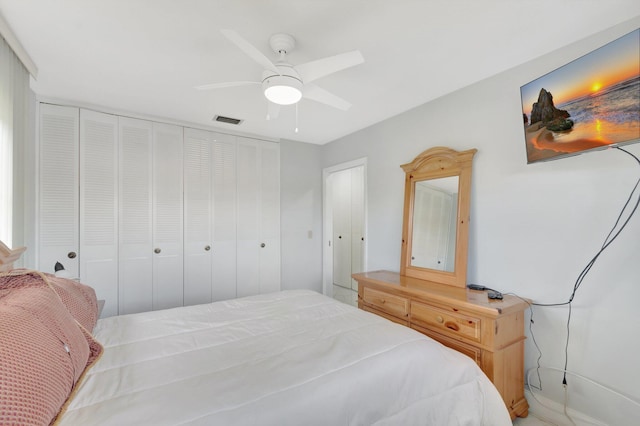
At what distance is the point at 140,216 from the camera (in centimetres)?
303

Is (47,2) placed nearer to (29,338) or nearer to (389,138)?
(29,338)

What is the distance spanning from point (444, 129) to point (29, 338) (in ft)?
9.42

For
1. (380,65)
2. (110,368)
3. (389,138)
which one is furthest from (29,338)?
(389,138)

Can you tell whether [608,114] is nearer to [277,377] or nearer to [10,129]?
[277,377]

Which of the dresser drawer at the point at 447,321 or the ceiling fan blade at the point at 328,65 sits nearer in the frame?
the ceiling fan blade at the point at 328,65

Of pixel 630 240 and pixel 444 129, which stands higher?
pixel 444 129

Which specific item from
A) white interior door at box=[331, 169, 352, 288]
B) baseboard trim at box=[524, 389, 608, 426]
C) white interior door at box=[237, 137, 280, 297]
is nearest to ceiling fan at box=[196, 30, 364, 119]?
white interior door at box=[237, 137, 280, 297]

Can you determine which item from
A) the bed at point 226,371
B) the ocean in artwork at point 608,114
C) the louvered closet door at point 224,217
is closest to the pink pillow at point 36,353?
the bed at point 226,371

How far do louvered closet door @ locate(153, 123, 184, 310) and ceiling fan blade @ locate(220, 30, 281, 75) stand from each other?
2112 mm

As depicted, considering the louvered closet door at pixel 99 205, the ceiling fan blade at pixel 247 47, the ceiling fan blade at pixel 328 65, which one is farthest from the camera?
the louvered closet door at pixel 99 205

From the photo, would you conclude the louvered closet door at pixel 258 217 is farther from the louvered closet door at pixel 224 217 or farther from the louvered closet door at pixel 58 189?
the louvered closet door at pixel 58 189

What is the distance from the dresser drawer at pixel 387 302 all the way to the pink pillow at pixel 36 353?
200 centimetres

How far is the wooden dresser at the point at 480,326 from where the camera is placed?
5.76ft

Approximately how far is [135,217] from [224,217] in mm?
928
